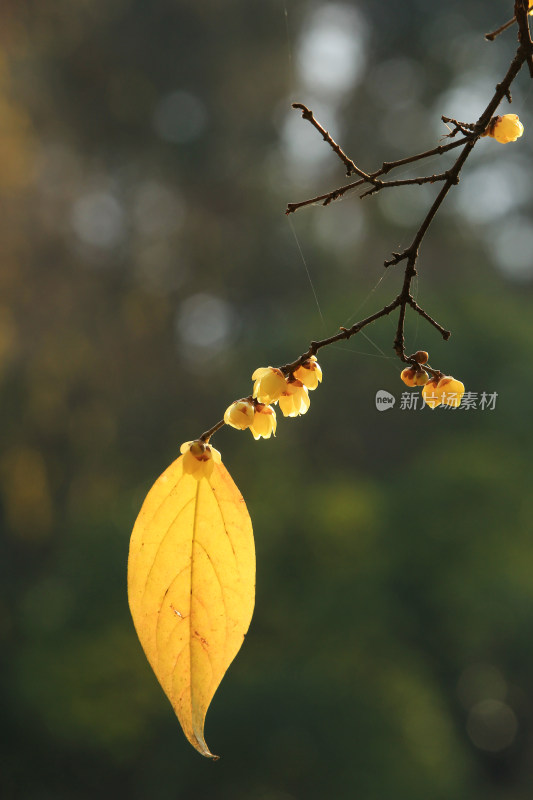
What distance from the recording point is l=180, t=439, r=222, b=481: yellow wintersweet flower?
49 cm

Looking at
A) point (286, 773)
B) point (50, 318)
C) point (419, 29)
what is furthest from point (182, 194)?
point (286, 773)

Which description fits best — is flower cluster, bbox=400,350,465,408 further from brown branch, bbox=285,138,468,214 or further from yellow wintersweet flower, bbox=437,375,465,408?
brown branch, bbox=285,138,468,214

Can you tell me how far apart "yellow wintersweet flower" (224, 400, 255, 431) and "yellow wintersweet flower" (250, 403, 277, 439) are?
0.06ft

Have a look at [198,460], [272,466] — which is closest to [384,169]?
[198,460]

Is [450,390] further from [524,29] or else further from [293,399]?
[524,29]

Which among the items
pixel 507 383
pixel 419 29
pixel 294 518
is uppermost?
pixel 419 29

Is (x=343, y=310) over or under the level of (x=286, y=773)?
over

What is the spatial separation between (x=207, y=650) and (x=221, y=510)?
95 millimetres

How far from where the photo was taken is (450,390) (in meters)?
0.51

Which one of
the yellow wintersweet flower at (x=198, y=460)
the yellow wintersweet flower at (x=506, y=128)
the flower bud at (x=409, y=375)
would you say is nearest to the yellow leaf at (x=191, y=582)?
the yellow wintersweet flower at (x=198, y=460)

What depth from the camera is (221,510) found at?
19.9 inches

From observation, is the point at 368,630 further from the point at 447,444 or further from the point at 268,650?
the point at 447,444

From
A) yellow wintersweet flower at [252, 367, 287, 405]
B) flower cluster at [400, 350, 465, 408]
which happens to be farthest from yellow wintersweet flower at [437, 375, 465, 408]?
yellow wintersweet flower at [252, 367, 287, 405]

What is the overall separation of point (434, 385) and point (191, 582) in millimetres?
223
